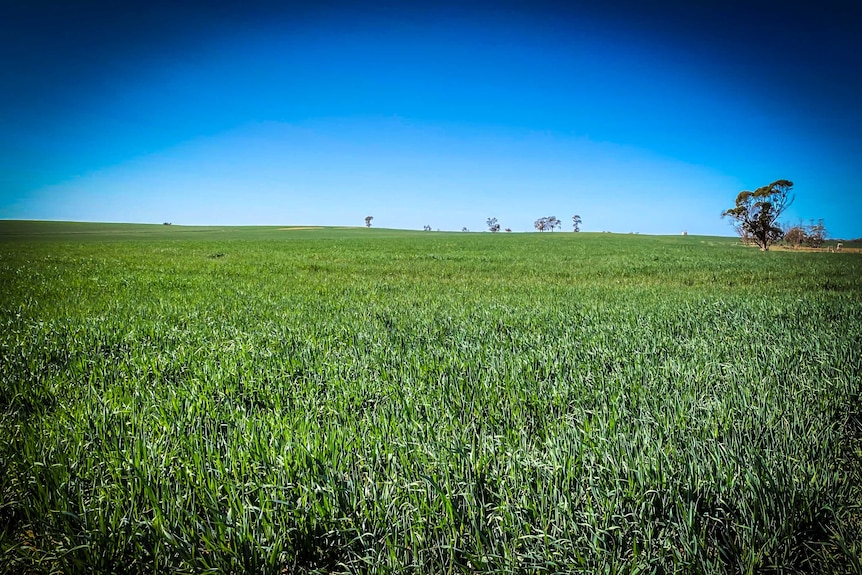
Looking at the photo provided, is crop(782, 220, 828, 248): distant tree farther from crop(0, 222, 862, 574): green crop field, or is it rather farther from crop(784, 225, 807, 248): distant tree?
crop(0, 222, 862, 574): green crop field

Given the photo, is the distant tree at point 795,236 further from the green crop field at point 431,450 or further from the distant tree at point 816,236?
the green crop field at point 431,450

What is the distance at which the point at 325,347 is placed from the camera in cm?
543

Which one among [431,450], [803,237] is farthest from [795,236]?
[431,450]

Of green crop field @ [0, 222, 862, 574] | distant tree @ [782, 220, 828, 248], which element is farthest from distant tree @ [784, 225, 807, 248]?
green crop field @ [0, 222, 862, 574]

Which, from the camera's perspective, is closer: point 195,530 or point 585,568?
point 585,568

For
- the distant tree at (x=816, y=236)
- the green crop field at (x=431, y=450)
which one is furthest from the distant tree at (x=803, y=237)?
the green crop field at (x=431, y=450)

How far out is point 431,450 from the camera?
2.66 metres

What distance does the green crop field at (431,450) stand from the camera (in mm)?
2053

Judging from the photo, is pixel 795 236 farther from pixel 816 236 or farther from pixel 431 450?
pixel 431 450

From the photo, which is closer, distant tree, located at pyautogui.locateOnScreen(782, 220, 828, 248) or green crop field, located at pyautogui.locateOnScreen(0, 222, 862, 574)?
green crop field, located at pyautogui.locateOnScreen(0, 222, 862, 574)

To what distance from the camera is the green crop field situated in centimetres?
205

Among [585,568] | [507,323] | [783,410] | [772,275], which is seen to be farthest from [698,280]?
[585,568]

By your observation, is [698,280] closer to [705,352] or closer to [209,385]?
[705,352]

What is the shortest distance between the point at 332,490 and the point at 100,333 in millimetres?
5908
